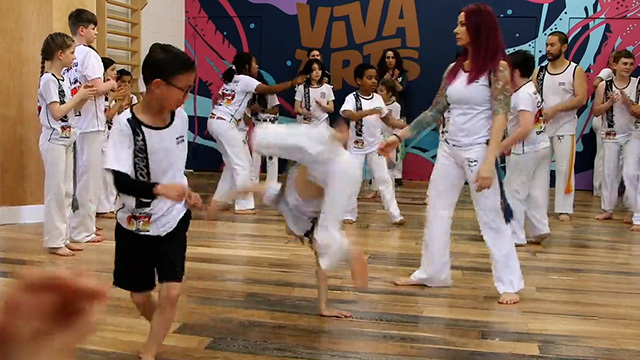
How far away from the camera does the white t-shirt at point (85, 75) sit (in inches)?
183

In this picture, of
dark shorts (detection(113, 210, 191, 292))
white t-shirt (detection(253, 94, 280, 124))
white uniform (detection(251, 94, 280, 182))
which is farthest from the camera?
white t-shirt (detection(253, 94, 280, 124))

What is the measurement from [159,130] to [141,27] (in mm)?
6457

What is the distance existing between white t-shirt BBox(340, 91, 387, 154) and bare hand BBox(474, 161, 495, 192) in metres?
2.49

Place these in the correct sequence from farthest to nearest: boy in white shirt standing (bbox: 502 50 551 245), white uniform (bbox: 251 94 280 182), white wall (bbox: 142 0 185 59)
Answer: white wall (bbox: 142 0 185 59) < white uniform (bbox: 251 94 280 182) < boy in white shirt standing (bbox: 502 50 551 245)

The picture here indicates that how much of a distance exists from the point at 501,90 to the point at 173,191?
189 centimetres

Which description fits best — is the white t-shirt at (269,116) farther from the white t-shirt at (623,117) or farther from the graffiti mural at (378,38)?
the white t-shirt at (623,117)

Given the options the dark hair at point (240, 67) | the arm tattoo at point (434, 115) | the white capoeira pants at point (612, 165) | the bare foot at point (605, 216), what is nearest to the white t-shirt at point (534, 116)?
the arm tattoo at point (434, 115)

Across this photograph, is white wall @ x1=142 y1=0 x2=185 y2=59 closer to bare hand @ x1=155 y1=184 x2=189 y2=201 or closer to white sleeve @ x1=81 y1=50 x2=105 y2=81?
white sleeve @ x1=81 y1=50 x2=105 y2=81

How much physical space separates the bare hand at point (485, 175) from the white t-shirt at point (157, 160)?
5.11ft

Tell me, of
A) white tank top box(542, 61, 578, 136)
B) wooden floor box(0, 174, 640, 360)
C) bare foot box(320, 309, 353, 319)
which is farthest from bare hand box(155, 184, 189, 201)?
white tank top box(542, 61, 578, 136)

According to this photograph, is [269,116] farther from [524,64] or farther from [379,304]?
[379,304]

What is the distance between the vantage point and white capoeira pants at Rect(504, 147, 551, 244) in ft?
16.4

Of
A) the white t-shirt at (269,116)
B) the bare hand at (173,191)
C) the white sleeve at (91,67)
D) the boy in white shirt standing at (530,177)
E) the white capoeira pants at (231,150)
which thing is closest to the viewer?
the bare hand at (173,191)

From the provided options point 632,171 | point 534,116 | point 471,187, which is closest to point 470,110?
point 471,187
